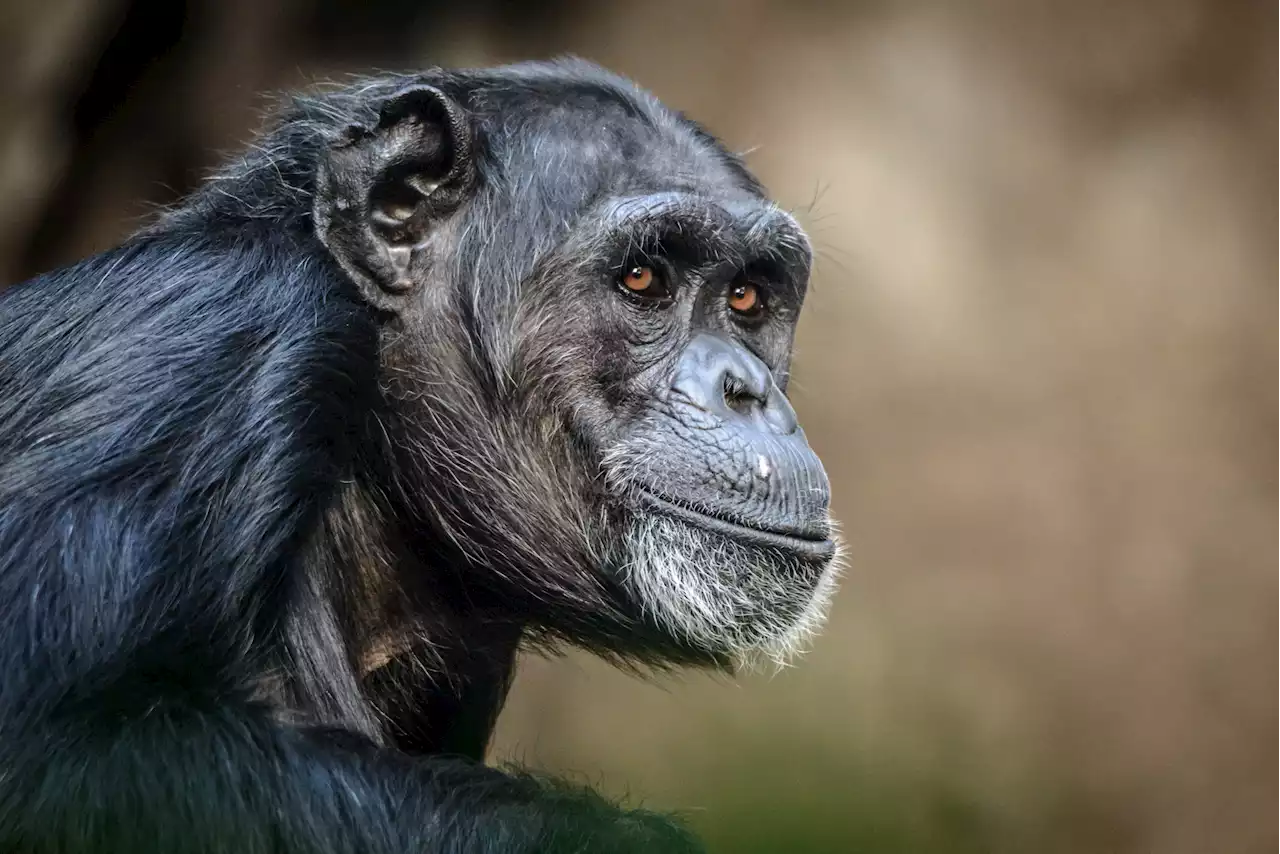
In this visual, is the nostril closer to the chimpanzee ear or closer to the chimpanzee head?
the chimpanzee head

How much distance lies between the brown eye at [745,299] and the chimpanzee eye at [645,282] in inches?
10.9

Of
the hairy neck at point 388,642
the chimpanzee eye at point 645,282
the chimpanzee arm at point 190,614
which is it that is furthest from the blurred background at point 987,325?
the chimpanzee arm at point 190,614

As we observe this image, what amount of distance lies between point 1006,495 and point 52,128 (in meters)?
5.29

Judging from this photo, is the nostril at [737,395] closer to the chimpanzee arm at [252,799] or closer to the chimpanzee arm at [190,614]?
the chimpanzee arm at [190,614]

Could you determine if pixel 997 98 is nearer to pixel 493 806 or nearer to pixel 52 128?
pixel 52 128

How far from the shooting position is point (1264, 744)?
23.5 ft

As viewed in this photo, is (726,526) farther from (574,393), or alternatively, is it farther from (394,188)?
(394,188)

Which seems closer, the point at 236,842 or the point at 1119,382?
the point at 236,842

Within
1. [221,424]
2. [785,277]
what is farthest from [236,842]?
[785,277]

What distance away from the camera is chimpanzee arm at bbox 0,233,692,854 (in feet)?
8.70

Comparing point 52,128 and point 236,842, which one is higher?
point 52,128

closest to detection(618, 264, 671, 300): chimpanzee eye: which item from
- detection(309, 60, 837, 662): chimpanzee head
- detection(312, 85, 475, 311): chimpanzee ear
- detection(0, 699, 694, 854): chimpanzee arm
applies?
detection(309, 60, 837, 662): chimpanzee head

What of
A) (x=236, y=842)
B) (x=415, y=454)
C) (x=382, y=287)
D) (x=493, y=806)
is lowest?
(x=236, y=842)

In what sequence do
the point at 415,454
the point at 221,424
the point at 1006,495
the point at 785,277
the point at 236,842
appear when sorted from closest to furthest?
the point at 236,842, the point at 221,424, the point at 415,454, the point at 785,277, the point at 1006,495
